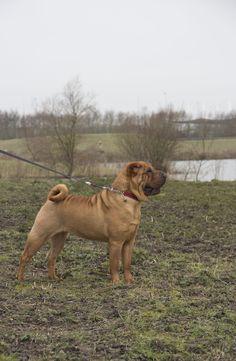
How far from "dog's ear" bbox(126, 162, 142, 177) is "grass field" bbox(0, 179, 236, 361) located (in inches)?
52.3

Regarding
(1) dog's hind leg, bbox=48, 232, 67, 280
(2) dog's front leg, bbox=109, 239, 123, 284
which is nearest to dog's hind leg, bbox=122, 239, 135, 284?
(2) dog's front leg, bbox=109, 239, 123, 284

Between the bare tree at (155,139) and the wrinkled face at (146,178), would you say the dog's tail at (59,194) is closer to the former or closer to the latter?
the wrinkled face at (146,178)

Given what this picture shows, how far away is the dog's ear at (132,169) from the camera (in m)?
6.40

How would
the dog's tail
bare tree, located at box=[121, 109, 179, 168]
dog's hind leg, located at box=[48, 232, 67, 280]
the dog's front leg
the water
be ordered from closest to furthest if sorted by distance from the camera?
1. the dog's front leg
2. the dog's tail
3. dog's hind leg, located at box=[48, 232, 67, 280]
4. the water
5. bare tree, located at box=[121, 109, 179, 168]

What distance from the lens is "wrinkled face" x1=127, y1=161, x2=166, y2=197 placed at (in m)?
6.38

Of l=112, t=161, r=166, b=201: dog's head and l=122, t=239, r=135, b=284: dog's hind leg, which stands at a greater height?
l=112, t=161, r=166, b=201: dog's head

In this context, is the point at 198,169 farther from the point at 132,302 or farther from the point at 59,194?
the point at 132,302

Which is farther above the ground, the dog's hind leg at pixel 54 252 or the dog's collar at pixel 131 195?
the dog's collar at pixel 131 195

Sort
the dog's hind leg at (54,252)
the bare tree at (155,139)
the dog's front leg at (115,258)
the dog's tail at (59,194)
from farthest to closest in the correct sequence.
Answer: the bare tree at (155,139) < the dog's hind leg at (54,252) < the dog's tail at (59,194) < the dog's front leg at (115,258)

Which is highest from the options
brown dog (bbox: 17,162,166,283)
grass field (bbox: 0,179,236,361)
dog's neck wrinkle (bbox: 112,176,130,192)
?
dog's neck wrinkle (bbox: 112,176,130,192)

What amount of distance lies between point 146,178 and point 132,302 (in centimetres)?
178

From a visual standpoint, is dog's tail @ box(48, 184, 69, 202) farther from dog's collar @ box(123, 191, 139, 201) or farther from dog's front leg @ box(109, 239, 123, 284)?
dog's front leg @ box(109, 239, 123, 284)

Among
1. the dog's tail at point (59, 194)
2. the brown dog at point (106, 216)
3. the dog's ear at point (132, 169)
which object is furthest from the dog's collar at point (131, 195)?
the dog's tail at point (59, 194)

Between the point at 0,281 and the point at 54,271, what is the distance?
74cm
